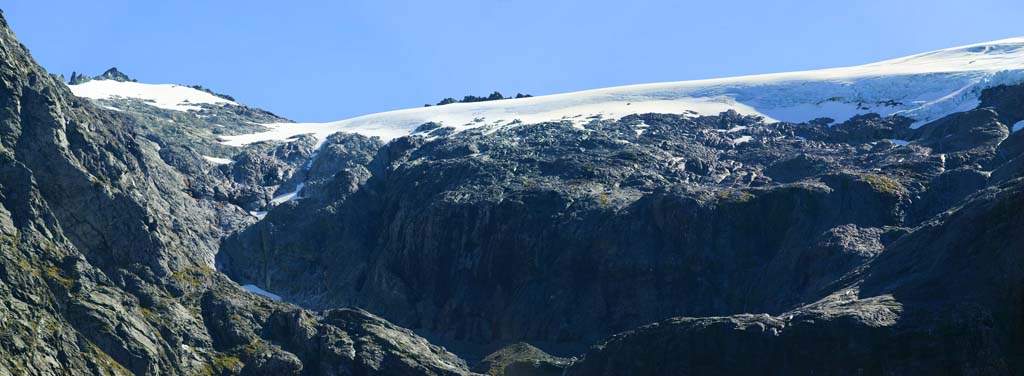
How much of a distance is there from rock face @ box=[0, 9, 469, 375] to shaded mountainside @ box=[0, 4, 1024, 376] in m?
0.21

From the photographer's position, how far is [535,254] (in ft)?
454

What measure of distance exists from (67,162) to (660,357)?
187 ft

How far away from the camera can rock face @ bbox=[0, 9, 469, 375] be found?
104 m

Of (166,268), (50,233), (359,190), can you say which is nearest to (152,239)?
(166,268)

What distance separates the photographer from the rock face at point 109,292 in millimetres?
103938

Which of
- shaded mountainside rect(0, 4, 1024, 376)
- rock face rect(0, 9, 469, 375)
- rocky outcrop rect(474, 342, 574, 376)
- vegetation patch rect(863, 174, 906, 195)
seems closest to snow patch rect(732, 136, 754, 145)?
shaded mountainside rect(0, 4, 1024, 376)

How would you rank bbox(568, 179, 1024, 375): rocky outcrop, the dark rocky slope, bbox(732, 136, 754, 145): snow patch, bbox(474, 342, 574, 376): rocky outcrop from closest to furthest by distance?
bbox(568, 179, 1024, 375): rocky outcrop < bbox(474, 342, 574, 376): rocky outcrop < the dark rocky slope < bbox(732, 136, 754, 145): snow patch

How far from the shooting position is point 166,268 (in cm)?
12538

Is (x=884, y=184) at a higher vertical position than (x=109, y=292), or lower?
lower

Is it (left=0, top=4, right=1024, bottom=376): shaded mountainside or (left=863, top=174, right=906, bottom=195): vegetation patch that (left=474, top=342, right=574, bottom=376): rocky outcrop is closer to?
(left=0, top=4, right=1024, bottom=376): shaded mountainside

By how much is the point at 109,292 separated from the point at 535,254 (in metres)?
42.7

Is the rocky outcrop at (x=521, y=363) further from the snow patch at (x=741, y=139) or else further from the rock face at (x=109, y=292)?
the snow patch at (x=741, y=139)

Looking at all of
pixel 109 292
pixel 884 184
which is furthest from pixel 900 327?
pixel 109 292

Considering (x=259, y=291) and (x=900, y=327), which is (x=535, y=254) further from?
(x=900, y=327)
